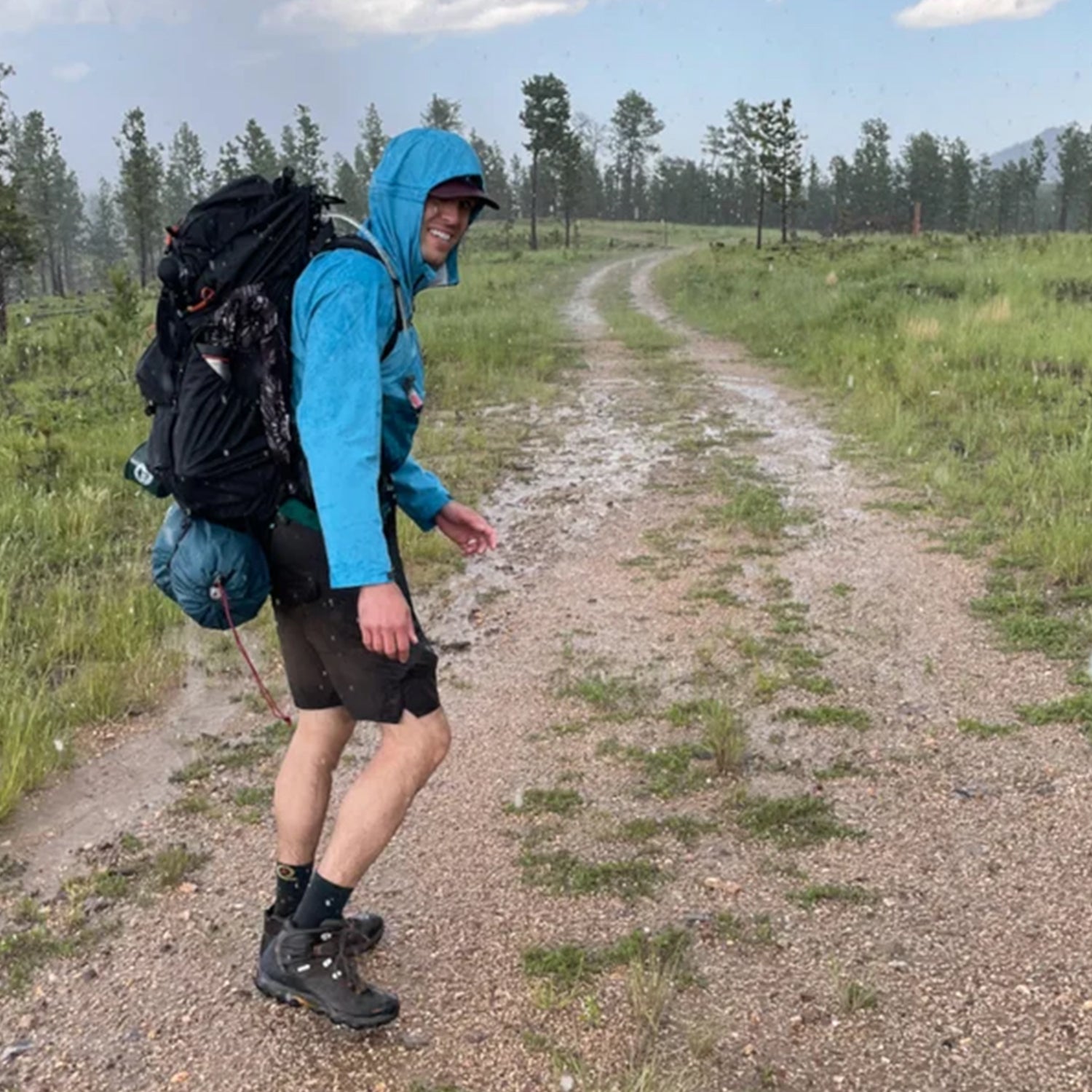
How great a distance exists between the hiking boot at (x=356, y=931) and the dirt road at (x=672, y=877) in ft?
0.20

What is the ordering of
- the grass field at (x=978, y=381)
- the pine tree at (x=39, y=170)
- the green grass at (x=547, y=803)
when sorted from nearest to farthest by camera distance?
1. the green grass at (x=547, y=803)
2. the grass field at (x=978, y=381)
3. the pine tree at (x=39, y=170)

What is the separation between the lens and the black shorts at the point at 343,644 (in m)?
2.26

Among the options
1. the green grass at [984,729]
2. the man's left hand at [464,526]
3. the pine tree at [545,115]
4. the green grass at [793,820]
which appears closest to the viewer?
the man's left hand at [464,526]

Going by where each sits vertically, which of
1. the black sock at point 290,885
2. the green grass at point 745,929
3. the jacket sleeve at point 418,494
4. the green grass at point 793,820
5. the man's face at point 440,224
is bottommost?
the green grass at point 745,929

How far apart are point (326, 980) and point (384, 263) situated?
1.61 m

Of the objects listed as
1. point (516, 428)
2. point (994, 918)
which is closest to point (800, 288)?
point (516, 428)

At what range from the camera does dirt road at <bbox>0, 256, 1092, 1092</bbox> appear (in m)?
2.37

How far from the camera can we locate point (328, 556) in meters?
2.11

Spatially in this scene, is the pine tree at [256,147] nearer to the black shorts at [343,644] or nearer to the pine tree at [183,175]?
the pine tree at [183,175]

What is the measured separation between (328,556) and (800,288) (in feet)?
59.1

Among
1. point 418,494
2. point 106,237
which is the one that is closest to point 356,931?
point 418,494

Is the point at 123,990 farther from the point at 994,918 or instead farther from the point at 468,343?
the point at 468,343

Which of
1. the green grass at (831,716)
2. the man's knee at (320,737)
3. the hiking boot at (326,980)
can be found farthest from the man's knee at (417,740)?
the green grass at (831,716)

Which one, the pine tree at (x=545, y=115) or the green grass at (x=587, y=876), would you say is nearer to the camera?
the green grass at (x=587, y=876)
